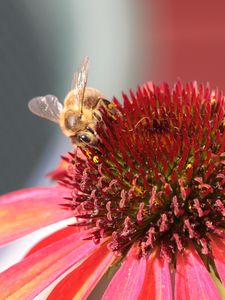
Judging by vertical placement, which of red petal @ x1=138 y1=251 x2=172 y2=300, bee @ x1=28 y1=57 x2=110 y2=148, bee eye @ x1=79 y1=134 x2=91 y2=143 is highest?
bee @ x1=28 y1=57 x2=110 y2=148

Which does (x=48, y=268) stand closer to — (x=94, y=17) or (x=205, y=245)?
(x=205, y=245)

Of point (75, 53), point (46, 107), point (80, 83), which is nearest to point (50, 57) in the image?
point (75, 53)

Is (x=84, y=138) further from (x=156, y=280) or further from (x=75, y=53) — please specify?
(x=75, y=53)

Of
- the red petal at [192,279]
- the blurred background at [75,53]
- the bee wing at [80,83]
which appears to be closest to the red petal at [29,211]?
the bee wing at [80,83]

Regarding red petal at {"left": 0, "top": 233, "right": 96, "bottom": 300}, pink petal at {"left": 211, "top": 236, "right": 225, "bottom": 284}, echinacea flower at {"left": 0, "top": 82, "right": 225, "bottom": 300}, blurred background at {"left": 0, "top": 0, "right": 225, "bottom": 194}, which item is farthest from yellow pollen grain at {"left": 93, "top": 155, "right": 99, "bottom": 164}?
blurred background at {"left": 0, "top": 0, "right": 225, "bottom": 194}

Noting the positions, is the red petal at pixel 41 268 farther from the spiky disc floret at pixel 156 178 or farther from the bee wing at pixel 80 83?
the bee wing at pixel 80 83

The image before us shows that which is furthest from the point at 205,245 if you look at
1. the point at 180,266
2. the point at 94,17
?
the point at 94,17

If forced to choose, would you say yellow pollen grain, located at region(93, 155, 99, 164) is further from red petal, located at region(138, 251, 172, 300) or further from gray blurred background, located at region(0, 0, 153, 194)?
gray blurred background, located at region(0, 0, 153, 194)
